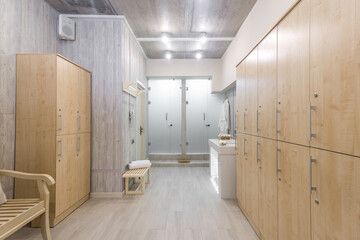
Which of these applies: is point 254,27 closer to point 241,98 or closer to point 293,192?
point 241,98

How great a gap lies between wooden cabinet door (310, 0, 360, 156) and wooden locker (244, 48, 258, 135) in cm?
109

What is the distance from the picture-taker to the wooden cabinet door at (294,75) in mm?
1437

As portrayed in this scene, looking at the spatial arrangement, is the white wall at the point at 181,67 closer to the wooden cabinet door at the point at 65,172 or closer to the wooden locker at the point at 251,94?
the wooden locker at the point at 251,94

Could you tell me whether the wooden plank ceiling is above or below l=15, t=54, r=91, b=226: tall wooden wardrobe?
above

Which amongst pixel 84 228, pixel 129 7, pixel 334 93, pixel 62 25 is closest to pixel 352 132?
pixel 334 93

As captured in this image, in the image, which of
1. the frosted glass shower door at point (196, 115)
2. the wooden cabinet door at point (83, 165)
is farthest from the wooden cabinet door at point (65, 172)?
the frosted glass shower door at point (196, 115)

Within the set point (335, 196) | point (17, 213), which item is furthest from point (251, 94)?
point (17, 213)

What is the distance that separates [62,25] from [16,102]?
1.46 metres

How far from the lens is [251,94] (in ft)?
8.50

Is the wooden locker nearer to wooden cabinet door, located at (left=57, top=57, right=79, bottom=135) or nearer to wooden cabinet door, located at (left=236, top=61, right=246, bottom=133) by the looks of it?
wooden cabinet door, located at (left=236, top=61, right=246, bottom=133)

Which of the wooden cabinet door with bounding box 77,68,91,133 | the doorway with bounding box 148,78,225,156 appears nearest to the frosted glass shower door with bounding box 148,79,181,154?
the doorway with bounding box 148,78,225,156

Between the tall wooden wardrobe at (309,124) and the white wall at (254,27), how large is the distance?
14.6 inches

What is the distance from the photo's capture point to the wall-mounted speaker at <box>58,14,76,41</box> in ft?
11.2

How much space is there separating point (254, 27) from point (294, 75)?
196 centimetres
